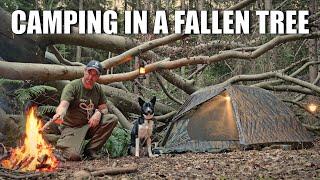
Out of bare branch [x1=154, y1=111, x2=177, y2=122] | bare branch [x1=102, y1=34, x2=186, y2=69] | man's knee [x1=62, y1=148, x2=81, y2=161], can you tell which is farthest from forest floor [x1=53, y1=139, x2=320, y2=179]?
bare branch [x1=154, y1=111, x2=177, y2=122]

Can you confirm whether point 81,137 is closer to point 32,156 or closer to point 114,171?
point 32,156

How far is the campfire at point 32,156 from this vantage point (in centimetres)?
517

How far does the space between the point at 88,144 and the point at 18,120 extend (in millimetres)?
1700

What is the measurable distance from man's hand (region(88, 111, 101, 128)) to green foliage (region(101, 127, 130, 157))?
1.17 meters

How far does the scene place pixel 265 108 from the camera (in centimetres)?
830

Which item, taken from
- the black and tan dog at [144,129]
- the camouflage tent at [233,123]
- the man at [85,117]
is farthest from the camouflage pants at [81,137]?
the camouflage tent at [233,123]

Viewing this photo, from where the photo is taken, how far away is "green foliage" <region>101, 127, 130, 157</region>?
799cm

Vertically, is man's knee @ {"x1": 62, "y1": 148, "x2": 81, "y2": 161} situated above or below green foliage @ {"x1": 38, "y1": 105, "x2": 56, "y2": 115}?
below

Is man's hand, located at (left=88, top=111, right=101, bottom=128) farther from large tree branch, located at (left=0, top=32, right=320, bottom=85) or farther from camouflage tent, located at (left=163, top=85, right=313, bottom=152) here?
camouflage tent, located at (left=163, top=85, right=313, bottom=152)

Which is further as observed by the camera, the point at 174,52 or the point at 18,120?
the point at 174,52

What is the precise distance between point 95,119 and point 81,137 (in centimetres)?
40

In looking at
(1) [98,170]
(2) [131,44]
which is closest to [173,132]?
(2) [131,44]

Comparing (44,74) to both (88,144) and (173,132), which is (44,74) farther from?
(173,132)

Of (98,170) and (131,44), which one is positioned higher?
(131,44)
